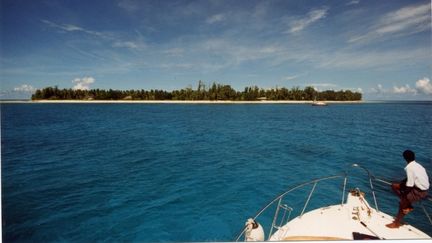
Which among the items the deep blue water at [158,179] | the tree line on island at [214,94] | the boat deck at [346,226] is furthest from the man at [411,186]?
the tree line on island at [214,94]

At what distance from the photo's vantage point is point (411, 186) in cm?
443

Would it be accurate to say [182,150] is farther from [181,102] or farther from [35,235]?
[181,102]

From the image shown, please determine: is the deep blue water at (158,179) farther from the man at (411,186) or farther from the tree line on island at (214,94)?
the tree line on island at (214,94)

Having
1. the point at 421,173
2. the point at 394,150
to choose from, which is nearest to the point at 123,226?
the point at 421,173

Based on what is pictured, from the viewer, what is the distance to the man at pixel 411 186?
431 centimetres

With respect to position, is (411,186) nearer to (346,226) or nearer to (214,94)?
(346,226)

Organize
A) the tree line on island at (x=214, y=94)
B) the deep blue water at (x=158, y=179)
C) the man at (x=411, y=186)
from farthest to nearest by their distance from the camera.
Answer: the tree line on island at (x=214, y=94) → the deep blue water at (x=158, y=179) → the man at (x=411, y=186)

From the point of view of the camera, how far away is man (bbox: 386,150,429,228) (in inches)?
170

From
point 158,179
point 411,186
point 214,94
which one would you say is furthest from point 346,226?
point 214,94

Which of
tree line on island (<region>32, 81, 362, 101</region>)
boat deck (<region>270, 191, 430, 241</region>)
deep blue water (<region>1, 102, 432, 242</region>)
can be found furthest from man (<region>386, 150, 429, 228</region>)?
tree line on island (<region>32, 81, 362, 101</region>)

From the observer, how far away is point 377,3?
10.0 meters

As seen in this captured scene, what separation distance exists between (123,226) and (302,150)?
11.9m

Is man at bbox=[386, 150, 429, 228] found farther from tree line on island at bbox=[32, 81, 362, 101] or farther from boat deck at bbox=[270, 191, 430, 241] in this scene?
tree line on island at bbox=[32, 81, 362, 101]

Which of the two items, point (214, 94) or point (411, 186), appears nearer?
point (411, 186)
